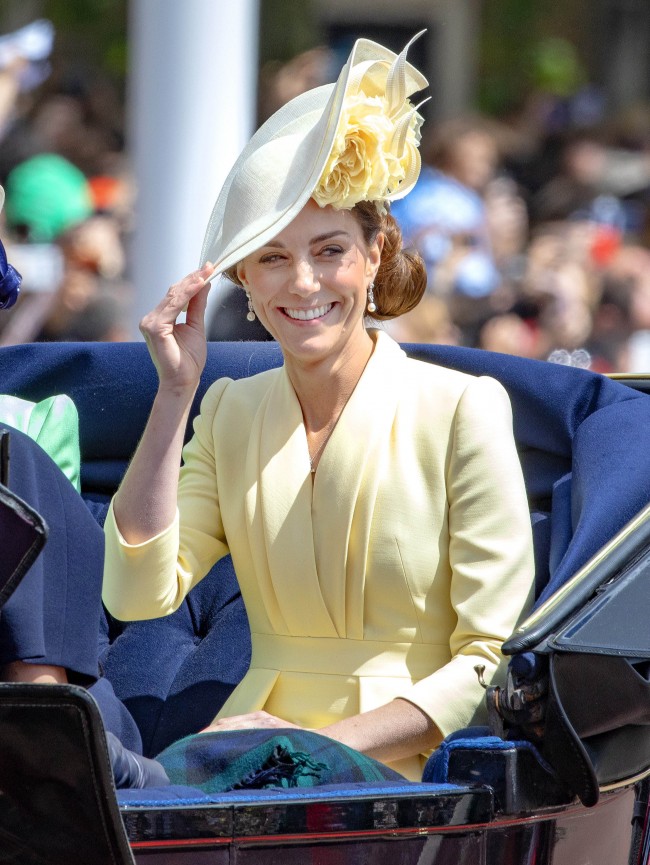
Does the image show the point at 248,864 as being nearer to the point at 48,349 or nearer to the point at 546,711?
the point at 546,711

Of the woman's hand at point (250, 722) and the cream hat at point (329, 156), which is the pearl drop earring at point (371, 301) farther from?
the woman's hand at point (250, 722)

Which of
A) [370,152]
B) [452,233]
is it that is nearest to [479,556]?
[370,152]

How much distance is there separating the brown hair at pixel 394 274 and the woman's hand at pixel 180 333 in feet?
1.07

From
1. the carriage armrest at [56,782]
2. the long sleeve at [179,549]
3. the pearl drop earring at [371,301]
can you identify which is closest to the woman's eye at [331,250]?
the pearl drop earring at [371,301]

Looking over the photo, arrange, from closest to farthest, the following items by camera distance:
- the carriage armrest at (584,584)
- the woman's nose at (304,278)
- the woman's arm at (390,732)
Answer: the carriage armrest at (584,584)
the woman's arm at (390,732)
the woman's nose at (304,278)

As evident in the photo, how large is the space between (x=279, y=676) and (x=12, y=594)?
83 cm

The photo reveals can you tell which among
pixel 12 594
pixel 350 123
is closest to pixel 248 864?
pixel 12 594

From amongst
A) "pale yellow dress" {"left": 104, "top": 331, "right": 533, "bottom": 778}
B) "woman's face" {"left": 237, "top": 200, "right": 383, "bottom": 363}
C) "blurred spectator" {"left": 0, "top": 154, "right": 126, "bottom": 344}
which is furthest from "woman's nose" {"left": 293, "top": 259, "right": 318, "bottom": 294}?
"blurred spectator" {"left": 0, "top": 154, "right": 126, "bottom": 344}

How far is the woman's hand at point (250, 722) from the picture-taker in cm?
227

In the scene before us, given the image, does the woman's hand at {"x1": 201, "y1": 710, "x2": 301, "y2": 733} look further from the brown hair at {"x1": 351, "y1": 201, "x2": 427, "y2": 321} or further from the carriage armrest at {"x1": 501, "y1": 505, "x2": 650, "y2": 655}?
the brown hair at {"x1": 351, "y1": 201, "x2": 427, "y2": 321}

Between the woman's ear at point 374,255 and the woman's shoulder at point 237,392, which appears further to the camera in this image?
the woman's shoulder at point 237,392

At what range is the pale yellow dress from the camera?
89.4 inches

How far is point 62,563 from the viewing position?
1819 mm

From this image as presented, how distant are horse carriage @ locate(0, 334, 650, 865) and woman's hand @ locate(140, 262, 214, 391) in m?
0.57
